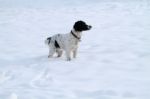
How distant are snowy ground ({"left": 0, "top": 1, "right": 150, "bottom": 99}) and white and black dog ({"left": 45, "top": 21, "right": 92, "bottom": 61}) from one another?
10.8 inches

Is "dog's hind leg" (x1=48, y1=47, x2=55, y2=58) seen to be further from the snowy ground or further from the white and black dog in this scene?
the snowy ground

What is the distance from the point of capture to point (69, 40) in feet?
25.5

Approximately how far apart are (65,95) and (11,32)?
7.86m

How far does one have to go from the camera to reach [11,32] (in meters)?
12.6

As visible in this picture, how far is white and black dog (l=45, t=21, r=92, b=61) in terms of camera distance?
771cm

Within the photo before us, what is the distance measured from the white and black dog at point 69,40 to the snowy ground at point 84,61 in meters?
0.28

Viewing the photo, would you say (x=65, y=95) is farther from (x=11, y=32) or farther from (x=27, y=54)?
(x=11, y=32)

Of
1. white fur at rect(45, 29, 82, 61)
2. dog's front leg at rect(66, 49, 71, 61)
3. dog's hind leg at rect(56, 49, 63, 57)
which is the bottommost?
dog's hind leg at rect(56, 49, 63, 57)

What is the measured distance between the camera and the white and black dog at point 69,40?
7709 mm

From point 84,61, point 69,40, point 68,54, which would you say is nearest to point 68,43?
point 69,40

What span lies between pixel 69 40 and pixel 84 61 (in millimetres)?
612

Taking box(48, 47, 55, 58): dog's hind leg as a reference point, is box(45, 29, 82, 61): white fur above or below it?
above

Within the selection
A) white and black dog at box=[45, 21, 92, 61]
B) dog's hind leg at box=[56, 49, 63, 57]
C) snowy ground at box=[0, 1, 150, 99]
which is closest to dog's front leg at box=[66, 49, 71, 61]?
white and black dog at box=[45, 21, 92, 61]

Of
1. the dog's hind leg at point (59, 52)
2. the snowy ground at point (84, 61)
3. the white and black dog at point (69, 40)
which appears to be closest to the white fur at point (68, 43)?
the white and black dog at point (69, 40)
